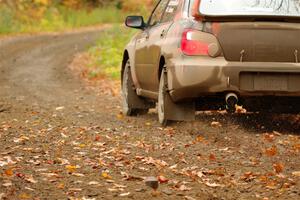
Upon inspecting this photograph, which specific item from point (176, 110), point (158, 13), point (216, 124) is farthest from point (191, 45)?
point (158, 13)

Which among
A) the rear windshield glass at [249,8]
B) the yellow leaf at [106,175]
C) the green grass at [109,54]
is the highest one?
the rear windshield glass at [249,8]

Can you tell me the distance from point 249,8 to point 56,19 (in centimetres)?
3382

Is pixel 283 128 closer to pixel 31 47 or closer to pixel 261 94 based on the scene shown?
pixel 261 94

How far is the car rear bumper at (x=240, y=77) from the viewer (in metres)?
8.84

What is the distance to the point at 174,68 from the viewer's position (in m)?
9.14

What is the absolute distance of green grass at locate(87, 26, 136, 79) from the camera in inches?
864

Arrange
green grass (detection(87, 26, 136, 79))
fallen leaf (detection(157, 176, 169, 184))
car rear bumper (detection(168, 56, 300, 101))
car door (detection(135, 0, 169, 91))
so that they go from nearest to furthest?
fallen leaf (detection(157, 176, 169, 184))
car rear bumper (detection(168, 56, 300, 101))
car door (detection(135, 0, 169, 91))
green grass (detection(87, 26, 136, 79))

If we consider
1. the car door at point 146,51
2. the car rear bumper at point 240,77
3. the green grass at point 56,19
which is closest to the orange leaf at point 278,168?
the car rear bumper at point 240,77

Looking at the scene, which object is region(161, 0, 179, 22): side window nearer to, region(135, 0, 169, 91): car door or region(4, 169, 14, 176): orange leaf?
region(135, 0, 169, 91): car door

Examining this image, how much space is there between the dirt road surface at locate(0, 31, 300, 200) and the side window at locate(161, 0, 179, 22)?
128 cm

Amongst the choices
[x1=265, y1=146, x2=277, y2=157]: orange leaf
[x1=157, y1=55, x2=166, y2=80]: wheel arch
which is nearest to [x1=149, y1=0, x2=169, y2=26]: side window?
[x1=157, y1=55, x2=166, y2=80]: wheel arch

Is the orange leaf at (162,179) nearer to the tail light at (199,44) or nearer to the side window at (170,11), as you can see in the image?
the tail light at (199,44)

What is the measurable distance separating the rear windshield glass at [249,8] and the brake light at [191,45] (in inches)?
11.5

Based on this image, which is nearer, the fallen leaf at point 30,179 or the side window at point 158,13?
the fallen leaf at point 30,179
